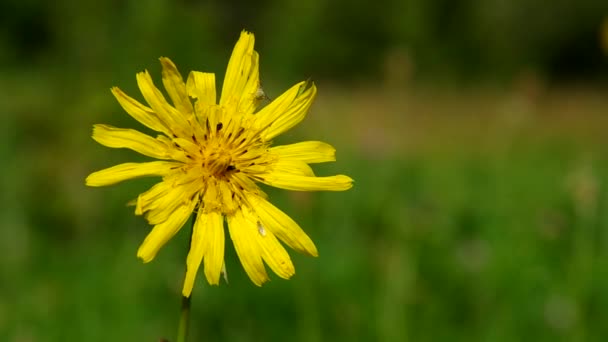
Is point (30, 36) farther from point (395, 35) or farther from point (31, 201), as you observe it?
point (31, 201)

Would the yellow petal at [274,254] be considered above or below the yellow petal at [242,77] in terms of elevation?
below

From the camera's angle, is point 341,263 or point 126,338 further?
point 341,263

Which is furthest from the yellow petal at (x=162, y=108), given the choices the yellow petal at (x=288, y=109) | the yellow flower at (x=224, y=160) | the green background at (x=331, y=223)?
the green background at (x=331, y=223)

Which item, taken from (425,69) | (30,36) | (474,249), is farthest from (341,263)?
(30,36)

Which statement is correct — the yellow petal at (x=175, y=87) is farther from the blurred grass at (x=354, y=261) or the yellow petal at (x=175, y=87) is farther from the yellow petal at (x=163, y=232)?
the blurred grass at (x=354, y=261)

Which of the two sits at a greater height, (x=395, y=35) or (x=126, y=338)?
(x=395, y=35)

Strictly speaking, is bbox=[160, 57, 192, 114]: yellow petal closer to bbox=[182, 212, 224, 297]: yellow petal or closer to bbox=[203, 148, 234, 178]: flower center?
bbox=[203, 148, 234, 178]: flower center
